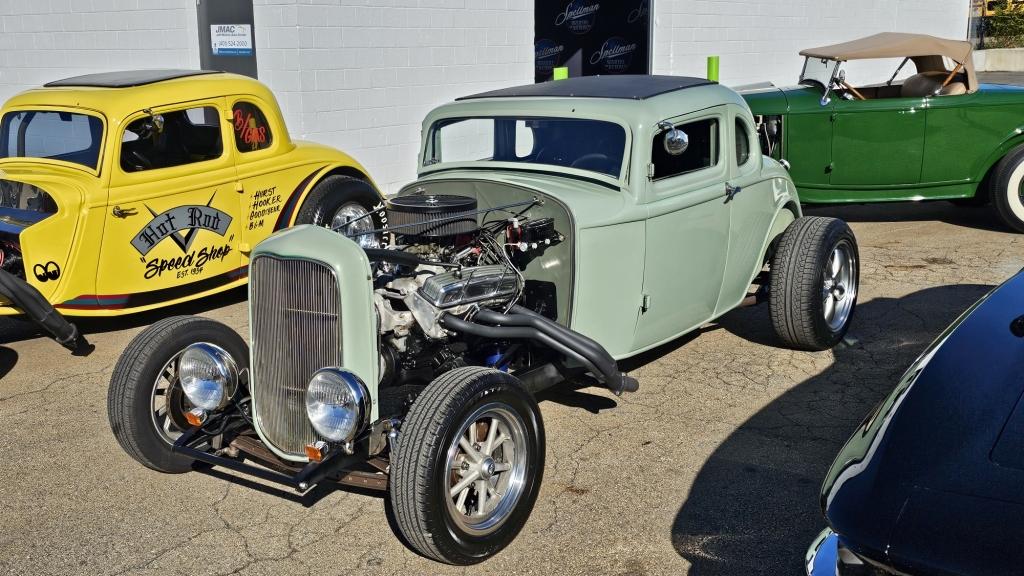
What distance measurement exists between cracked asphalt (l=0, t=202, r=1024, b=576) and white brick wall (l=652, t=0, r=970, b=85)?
8773 millimetres

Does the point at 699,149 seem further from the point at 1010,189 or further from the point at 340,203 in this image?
the point at 1010,189

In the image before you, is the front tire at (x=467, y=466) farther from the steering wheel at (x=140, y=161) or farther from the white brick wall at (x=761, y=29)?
the white brick wall at (x=761, y=29)

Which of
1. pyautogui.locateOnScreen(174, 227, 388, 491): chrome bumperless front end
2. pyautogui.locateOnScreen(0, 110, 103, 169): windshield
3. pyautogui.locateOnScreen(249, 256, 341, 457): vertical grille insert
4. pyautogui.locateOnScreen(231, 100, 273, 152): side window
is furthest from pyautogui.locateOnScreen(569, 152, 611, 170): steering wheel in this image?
pyautogui.locateOnScreen(0, 110, 103, 169): windshield

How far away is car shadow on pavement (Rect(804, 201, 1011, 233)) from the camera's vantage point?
33.7 feet

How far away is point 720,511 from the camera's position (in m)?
4.51

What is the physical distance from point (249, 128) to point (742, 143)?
392 cm

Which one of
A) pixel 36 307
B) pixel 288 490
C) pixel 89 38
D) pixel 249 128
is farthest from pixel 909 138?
pixel 89 38

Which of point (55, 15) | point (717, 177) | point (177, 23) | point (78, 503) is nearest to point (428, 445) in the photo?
point (78, 503)

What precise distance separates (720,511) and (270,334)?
2130mm

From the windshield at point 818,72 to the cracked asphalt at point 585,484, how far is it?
12.6 feet

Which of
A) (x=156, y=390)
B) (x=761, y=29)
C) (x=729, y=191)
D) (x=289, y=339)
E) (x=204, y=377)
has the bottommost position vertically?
(x=156, y=390)

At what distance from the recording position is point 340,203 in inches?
334

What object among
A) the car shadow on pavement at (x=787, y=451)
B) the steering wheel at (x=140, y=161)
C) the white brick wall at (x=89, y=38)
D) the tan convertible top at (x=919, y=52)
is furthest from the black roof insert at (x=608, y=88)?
the white brick wall at (x=89, y=38)

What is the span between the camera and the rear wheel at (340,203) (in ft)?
27.0
